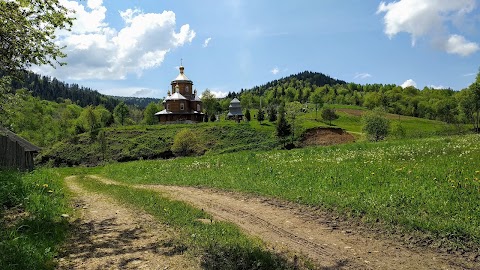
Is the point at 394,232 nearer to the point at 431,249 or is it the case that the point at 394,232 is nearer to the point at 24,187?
the point at 431,249

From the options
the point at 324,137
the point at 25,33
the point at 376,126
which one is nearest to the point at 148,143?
the point at 324,137

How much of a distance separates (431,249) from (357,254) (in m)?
1.75

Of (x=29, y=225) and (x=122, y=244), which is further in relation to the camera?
(x=29, y=225)

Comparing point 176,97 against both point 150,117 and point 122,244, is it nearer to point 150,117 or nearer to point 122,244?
point 150,117

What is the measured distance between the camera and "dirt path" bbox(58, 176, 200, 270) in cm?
755

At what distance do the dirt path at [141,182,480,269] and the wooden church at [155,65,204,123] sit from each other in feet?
296

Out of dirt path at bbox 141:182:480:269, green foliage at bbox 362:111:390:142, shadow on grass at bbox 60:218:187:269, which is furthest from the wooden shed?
green foliage at bbox 362:111:390:142

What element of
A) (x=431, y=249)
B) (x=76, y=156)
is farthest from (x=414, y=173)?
(x=76, y=156)

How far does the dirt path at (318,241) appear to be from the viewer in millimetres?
7754

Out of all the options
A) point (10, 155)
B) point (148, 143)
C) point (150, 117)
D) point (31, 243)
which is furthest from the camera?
point (150, 117)

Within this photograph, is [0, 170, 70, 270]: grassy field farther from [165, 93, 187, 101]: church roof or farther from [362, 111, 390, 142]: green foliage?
[165, 93, 187, 101]: church roof

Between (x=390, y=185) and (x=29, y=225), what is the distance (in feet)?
37.0

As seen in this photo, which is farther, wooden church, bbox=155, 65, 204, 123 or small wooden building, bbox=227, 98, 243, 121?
small wooden building, bbox=227, 98, 243, 121

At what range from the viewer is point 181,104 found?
102m
